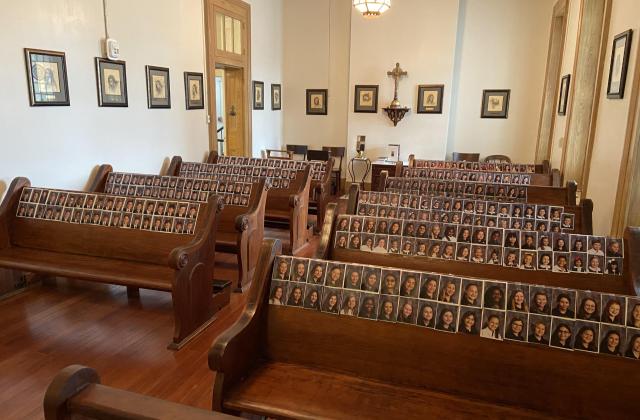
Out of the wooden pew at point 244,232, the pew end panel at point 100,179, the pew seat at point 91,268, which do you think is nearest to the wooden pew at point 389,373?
the pew seat at point 91,268

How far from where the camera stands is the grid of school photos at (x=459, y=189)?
354 cm

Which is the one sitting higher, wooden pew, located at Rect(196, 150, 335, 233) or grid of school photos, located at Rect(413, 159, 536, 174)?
grid of school photos, located at Rect(413, 159, 536, 174)

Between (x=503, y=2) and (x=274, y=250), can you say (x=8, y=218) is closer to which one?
(x=274, y=250)

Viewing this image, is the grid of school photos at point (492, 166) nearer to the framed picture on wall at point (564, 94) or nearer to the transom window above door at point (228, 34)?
the framed picture on wall at point (564, 94)

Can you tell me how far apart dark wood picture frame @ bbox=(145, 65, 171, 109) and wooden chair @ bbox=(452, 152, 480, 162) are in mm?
4817

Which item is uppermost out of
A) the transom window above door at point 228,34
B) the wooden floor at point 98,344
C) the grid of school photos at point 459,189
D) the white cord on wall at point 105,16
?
the transom window above door at point 228,34

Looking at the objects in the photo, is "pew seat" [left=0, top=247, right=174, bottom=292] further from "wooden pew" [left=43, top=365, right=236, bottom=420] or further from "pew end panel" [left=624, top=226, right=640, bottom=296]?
"pew end panel" [left=624, top=226, right=640, bottom=296]

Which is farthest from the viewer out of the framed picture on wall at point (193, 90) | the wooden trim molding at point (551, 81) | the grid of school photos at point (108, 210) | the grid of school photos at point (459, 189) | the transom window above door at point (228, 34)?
the wooden trim molding at point (551, 81)

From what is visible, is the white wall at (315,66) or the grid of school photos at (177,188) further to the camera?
the white wall at (315,66)

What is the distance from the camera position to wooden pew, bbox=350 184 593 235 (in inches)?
106

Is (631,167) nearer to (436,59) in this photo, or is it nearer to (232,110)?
(436,59)

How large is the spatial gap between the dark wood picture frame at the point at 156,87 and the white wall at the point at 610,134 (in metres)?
4.46

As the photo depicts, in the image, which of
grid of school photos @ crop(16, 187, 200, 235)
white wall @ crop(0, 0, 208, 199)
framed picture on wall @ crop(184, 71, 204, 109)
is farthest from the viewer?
framed picture on wall @ crop(184, 71, 204, 109)

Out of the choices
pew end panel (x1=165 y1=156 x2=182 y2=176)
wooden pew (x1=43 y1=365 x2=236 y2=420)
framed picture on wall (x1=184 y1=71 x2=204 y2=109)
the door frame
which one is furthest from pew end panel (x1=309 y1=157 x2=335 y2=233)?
wooden pew (x1=43 y1=365 x2=236 y2=420)
